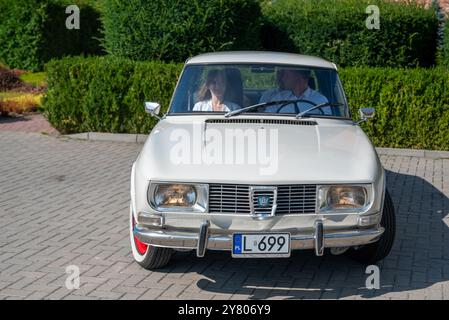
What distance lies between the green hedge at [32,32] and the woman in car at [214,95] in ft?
41.3

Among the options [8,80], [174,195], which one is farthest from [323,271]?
[8,80]

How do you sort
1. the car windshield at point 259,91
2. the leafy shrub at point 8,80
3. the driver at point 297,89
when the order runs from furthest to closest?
the leafy shrub at point 8,80 → the driver at point 297,89 → the car windshield at point 259,91

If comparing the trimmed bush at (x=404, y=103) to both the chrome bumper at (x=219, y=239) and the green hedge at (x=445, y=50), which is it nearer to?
the green hedge at (x=445, y=50)

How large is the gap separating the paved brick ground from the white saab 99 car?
0.30 metres

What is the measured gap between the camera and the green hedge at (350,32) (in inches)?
576

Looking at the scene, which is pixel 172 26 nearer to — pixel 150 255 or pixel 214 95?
pixel 214 95

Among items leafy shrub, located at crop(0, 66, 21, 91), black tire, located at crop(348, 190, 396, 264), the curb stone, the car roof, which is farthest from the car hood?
leafy shrub, located at crop(0, 66, 21, 91)

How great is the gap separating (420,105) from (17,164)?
606 cm

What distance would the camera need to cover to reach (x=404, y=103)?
466 inches

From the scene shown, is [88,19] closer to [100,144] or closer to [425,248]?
[100,144]

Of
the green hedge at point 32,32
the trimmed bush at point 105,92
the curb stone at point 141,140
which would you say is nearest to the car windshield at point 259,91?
Result: the curb stone at point 141,140

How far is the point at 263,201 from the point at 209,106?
1.73m

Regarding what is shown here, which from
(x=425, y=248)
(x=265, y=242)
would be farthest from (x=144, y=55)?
(x=265, y=242)

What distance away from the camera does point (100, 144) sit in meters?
12.5
